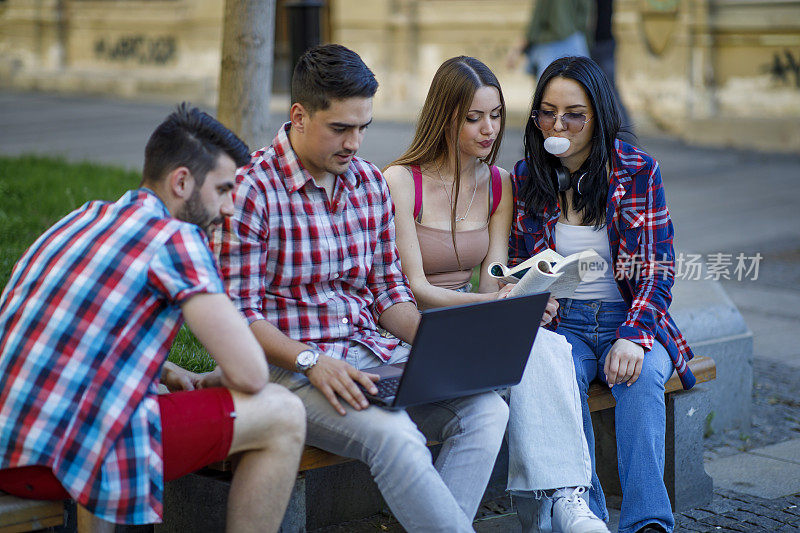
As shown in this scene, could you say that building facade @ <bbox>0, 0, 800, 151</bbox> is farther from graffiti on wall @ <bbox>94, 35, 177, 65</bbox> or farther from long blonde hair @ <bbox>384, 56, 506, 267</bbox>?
long blonde hair @ <bbox>384, 56, 506, 267</bbox>

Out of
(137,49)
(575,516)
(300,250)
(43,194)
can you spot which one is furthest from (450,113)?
(137,49)

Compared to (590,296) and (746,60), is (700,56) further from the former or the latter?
(590,296)

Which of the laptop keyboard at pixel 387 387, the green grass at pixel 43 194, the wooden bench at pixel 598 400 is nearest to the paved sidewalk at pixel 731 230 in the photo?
the wooden bench at pixel 598 400

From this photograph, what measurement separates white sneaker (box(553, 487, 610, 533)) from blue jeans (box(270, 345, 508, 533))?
0.32m

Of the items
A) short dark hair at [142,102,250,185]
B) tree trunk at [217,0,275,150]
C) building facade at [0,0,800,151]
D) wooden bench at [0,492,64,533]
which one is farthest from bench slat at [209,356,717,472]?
building facade at [0,0,800,151]

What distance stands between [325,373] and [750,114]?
36.5 feet

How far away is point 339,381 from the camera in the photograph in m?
3.03

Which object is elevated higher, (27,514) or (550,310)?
(550,310)

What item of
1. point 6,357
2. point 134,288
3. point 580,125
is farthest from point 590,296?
point 6,357

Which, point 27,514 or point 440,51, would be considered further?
point 440,51

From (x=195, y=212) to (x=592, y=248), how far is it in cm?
166

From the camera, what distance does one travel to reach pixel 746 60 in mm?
12906

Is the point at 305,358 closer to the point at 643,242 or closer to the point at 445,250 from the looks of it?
the point at 445,250

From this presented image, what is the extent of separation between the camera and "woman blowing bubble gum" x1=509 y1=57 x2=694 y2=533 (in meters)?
3.55
